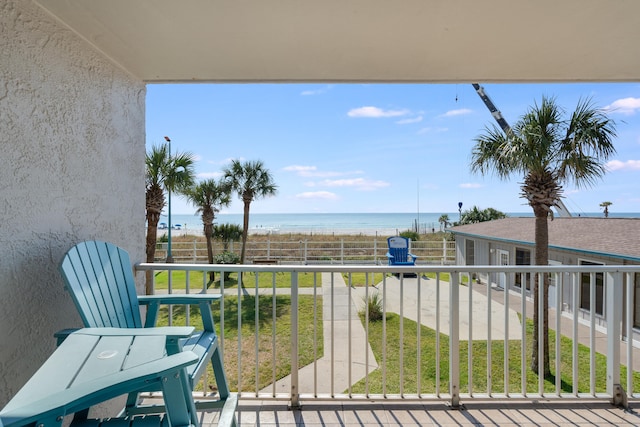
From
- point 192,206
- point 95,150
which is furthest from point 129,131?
point 192,206

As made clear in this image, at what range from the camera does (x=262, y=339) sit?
5914 millimetres

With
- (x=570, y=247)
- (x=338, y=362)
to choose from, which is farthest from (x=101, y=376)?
(x=570, y=247)

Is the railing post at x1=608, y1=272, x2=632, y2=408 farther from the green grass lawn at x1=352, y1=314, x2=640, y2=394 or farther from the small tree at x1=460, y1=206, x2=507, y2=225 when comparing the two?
the small tree at x1=460, y1=206, x2=507, y2=225

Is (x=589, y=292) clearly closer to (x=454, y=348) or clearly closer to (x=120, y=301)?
(x=454, y=348)

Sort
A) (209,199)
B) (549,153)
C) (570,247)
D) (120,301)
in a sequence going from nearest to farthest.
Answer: (120,301)
(549,153)
(570,247)
(209,199)

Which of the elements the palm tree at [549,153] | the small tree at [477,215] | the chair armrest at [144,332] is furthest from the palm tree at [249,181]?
the small tree at [477,215]

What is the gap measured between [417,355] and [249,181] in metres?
11.6

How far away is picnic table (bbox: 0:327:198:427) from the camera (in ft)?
2.75

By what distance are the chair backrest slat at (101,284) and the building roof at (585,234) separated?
7.33 meters

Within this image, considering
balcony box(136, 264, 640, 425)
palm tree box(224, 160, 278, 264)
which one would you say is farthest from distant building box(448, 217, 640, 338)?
palm tree box(224, 160, 278, 264)

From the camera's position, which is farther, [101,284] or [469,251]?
[469,251]

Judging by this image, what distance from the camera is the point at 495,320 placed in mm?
6734

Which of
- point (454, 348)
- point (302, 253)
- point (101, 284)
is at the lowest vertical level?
point (302, 253)

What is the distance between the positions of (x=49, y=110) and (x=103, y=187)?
542 millimetres
